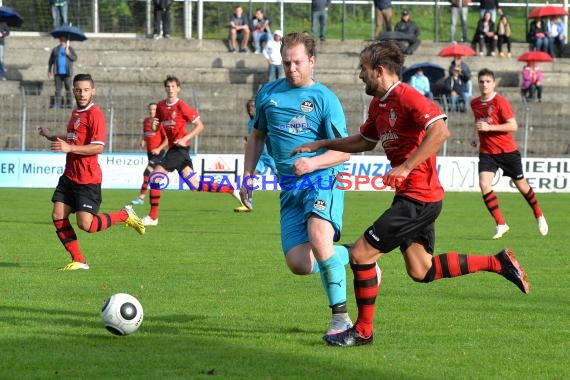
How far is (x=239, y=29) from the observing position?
35.0m

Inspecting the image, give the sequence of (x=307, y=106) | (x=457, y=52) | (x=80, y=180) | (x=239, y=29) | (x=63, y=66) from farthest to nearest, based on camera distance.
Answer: (x=239, y=29) < (x=457, y=52) < (x=63, y=66) < (x=80, y=180) < (x=307, y=106)

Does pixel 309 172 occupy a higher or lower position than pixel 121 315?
higher

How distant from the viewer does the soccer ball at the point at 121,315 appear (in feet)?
26.2

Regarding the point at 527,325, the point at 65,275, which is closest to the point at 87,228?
Answer: the point at 65,275

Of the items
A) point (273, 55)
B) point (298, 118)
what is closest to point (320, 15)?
point (273, 55)

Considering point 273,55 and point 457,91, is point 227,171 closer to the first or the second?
point 273,55

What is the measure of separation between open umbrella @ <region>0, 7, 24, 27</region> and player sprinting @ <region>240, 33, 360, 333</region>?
81.4 ft

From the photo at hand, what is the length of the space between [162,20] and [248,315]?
27.4 metres

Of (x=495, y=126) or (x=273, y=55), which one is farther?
(x=273, y=55)

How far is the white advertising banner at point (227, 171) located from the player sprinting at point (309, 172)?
58.7 feet

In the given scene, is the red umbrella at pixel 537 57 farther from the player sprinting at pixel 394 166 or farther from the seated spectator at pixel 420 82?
the player sprinting at pixel 394 166

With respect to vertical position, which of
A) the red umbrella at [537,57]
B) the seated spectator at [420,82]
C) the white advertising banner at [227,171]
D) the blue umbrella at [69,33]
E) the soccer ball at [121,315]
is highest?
the blue umbrella at [69,33]

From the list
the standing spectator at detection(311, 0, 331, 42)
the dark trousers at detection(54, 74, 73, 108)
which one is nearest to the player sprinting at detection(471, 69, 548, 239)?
the dark trousers at detection(54, 74, 73, 108)

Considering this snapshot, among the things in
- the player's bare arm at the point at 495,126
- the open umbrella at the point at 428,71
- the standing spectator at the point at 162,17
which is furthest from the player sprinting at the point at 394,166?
the standing spectator at the point at 162,17
